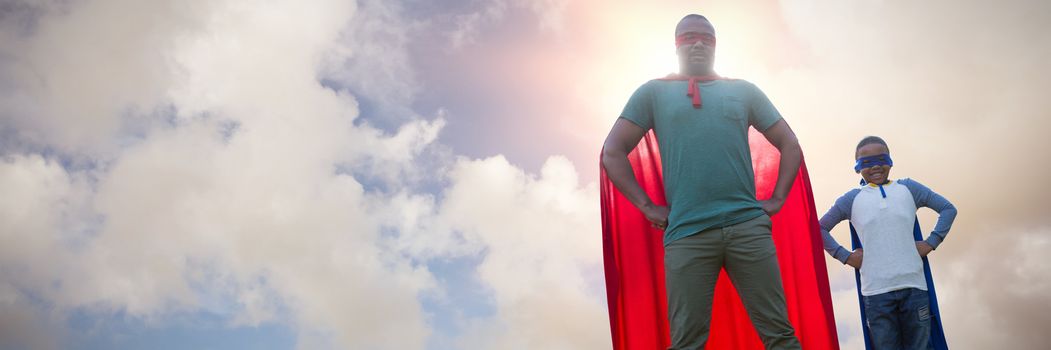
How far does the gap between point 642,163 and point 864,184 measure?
2.32 meters

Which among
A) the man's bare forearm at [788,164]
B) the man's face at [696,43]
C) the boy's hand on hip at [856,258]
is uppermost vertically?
the man's face at [696,43]

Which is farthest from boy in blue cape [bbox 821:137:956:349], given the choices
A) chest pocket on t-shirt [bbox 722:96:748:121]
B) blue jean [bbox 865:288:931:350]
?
chest pocket on t-shirt [bbox 722:96:748:121]

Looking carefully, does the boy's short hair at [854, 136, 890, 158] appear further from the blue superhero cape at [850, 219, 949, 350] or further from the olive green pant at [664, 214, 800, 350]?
the olive green pant at [664, 214, 800, 350]

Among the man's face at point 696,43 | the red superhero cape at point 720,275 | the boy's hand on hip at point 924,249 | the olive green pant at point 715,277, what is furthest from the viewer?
the boy's hand on hip at point 924,249

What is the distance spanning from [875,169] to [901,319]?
121cm

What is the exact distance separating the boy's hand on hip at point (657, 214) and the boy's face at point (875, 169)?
2820 mm

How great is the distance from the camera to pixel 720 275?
4859 millimetres

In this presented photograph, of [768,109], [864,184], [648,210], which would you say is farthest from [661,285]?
[864,184]

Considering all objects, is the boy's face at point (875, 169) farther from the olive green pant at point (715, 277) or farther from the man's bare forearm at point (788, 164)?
the olive green pant at point (715, 277)

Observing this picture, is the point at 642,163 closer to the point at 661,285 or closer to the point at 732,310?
the point at 661,285

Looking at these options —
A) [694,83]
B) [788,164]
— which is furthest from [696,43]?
[788,164]

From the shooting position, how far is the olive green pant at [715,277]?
146 inches

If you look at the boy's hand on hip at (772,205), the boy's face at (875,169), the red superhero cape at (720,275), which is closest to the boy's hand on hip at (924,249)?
the boy's face at (875,169)

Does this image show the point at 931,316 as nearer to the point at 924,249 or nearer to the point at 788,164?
the point at 924,249
